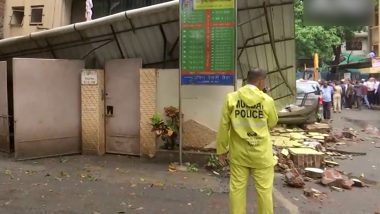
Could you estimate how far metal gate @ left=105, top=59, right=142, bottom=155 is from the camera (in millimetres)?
9500

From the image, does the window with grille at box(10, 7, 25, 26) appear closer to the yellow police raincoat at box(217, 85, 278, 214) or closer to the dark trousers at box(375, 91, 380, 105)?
the yellow police raincoat at box(217, 85, 278, 214)

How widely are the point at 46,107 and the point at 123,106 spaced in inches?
56.5

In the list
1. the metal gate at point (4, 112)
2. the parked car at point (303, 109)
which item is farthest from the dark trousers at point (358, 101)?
the metal gate at point (4, 112)

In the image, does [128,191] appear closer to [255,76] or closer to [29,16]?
[255,76]

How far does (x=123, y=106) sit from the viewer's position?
31.6ft

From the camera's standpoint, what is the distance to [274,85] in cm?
Answer: 1187

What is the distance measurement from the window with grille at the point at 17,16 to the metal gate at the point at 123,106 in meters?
12.6

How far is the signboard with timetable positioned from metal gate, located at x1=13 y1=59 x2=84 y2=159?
96.3 inches

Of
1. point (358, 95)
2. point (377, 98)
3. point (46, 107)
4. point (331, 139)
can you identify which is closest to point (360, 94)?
point (358, 95)

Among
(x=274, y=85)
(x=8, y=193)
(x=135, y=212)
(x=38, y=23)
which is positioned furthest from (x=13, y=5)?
(x=135, y=212)

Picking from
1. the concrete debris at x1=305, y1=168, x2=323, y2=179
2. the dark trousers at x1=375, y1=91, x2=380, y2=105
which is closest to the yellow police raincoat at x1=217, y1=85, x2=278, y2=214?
the concrete debris at x1=305, y1=168, x2=323, y2=179

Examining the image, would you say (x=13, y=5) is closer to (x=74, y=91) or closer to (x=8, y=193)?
(x=74, y=91)

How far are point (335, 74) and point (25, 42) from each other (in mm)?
35956

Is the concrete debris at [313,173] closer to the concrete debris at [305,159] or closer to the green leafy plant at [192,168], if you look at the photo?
the concrete debris at [305,159]
